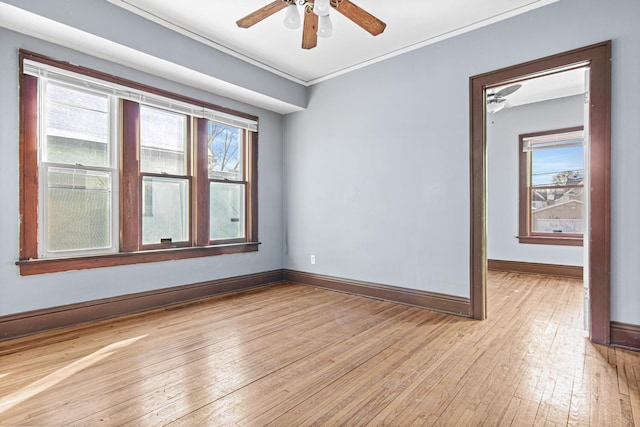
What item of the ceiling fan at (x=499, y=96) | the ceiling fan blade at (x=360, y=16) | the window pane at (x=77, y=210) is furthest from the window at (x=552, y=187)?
the window pane at (x=77, y=210)

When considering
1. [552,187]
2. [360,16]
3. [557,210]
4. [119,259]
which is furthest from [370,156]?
[557,210]

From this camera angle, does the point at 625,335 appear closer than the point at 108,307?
Yes

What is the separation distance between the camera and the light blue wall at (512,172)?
5.30 metres

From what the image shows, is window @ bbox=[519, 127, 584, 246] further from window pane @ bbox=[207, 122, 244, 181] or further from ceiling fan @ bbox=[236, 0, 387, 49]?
window pane @ bbox=[207, 122, 244, 181]

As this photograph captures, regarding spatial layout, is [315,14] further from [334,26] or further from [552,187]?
[552,187]

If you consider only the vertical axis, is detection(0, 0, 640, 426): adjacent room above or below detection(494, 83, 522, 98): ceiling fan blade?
below

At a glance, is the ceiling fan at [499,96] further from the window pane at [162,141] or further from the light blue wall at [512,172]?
the window pane at [162,141]

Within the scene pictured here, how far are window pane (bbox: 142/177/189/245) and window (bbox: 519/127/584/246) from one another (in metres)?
5.35

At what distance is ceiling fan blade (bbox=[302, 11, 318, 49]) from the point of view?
8.34 ft

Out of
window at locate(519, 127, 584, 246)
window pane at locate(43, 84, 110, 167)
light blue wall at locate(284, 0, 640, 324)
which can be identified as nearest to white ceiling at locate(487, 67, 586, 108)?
window at locate(519, 127, 584, 246)

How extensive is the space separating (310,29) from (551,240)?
16.7 ft

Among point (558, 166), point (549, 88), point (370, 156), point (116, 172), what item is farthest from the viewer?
point (558, 166)

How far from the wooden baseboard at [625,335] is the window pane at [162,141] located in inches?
170

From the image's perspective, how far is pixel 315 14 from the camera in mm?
2494
